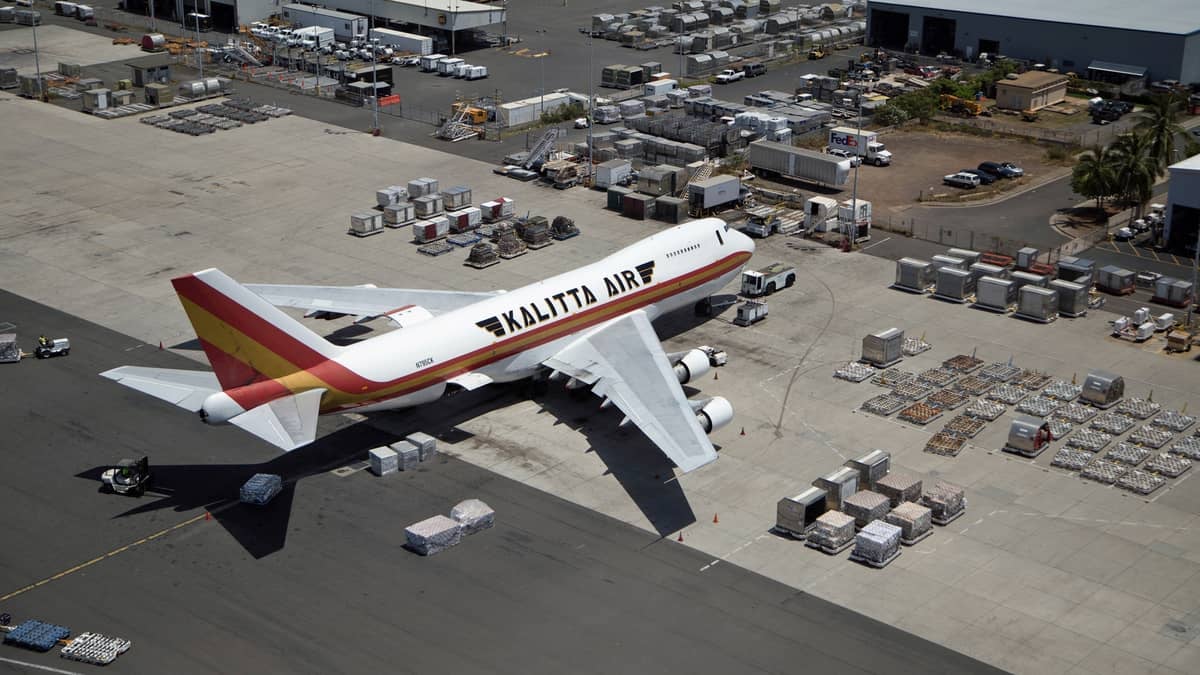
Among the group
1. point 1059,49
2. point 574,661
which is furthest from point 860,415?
point 1059,49

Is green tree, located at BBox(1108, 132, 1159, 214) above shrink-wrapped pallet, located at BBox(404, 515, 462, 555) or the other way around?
above

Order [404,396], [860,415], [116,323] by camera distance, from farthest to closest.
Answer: [116,323], [860,415], [404,396]

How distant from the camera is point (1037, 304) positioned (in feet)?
285

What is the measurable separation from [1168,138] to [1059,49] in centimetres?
4659

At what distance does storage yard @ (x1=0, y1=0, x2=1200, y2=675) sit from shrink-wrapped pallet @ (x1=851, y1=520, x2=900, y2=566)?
159 millimetres

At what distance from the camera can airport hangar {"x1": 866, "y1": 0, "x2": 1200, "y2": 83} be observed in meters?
146

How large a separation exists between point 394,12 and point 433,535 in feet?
384

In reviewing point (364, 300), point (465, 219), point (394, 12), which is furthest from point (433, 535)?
point (394, 12)

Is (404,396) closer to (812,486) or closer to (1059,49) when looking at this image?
(812,486)

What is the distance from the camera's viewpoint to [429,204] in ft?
341

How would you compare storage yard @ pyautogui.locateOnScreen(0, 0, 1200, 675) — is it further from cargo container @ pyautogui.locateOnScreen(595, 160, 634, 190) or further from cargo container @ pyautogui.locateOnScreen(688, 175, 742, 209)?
cargo container @ pyautogui.locateOnScreen(688, 175, 742, 209)

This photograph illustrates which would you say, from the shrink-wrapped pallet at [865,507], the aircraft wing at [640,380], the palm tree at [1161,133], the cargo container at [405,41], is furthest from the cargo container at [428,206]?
the palm tree at [1161,133]

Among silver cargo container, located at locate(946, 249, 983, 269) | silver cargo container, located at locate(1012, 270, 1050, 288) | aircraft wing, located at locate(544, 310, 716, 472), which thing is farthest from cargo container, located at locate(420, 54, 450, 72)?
silver cargo container, located at locate(1012, 270, 1050, 288)

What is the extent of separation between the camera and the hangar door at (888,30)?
542 feet
